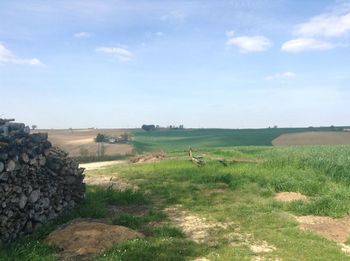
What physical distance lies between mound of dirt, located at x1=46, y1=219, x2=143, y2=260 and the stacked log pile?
106 centimetres

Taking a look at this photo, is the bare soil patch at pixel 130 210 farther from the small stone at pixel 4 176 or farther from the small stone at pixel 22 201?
the small stone at pixel 4 176

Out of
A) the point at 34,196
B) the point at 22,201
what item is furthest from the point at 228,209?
the point at 22,201

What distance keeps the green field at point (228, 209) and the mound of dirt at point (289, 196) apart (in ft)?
0.97

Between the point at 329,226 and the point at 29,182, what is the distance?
8.22m

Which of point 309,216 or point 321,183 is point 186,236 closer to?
point 309,216

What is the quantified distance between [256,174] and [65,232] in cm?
1153

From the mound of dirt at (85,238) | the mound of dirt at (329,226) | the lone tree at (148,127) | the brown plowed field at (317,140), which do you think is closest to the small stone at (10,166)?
the mound of dirt at (85,238)

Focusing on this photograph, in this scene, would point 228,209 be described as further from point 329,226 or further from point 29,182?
point 29,182

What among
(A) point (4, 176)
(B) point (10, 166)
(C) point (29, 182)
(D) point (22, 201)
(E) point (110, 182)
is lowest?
(E) point (110, 182)

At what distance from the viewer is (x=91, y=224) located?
10539 mm

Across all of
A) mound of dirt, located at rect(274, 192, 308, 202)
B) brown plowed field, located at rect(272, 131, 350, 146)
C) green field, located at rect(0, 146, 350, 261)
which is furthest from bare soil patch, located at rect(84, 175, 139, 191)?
brown plowed field, located at rect(272, 131, 350, 146)

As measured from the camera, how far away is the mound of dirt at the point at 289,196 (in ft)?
49.9

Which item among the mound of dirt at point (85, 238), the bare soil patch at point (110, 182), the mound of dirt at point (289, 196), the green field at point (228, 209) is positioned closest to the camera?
the mound of dirt at point (85, 238)

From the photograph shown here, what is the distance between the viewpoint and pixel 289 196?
1582 centimetres
